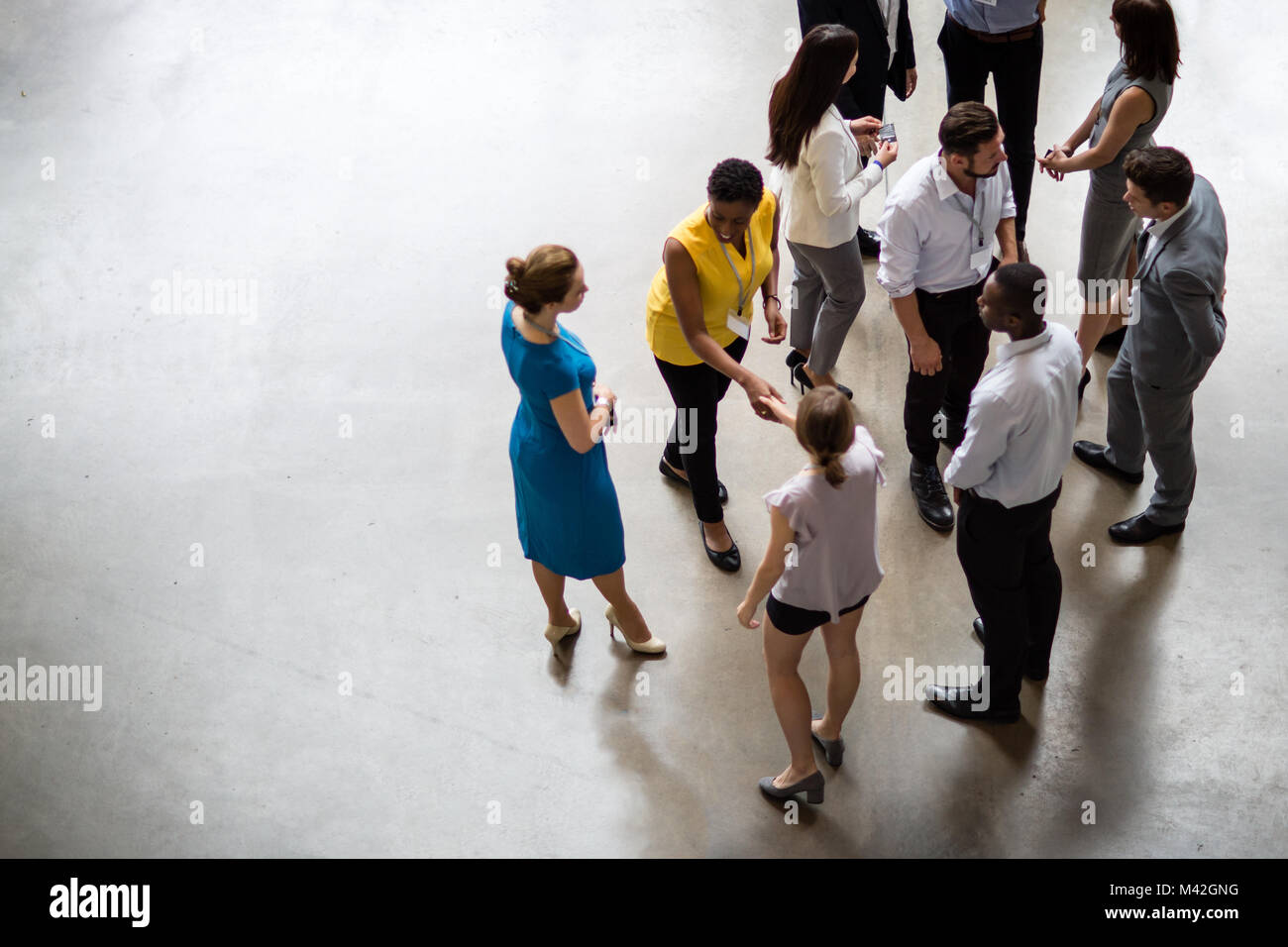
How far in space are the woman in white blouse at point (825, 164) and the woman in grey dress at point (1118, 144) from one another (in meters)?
0.85

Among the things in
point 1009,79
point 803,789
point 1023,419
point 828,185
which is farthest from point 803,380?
point 803,789

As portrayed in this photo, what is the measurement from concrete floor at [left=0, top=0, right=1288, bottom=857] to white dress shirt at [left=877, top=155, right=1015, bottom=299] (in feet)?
3.35

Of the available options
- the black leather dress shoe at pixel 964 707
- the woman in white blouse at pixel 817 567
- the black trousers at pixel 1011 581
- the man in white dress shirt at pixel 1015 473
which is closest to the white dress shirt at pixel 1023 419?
the man in white dress shirt at pixel 1015 473

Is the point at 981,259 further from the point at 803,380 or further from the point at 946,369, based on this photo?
the point at 803,380

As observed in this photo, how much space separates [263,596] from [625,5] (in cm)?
460

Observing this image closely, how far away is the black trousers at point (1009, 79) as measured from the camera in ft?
16.0

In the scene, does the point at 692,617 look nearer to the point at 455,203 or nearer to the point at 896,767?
the point at 896,767

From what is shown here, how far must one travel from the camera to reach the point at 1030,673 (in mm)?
3854

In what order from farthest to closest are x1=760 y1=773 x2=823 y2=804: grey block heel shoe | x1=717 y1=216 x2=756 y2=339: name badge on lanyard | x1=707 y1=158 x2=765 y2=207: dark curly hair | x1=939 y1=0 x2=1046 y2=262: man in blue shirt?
1. x1=939 y1=0 x2=1046 y2=262: man in blue shirt
2. x1=717 y1=216 x2=756 y2=339: name badge on lanyard
3. x1=760 y1=773 x2=823 y2=804: grey block heel shoe
4. x1=707 y1=158 x2=765 y2=207: dark curly hair

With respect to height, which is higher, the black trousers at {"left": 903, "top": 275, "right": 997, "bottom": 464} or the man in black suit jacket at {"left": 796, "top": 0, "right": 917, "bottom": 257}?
the man in black suit jacket at {"left": 796, "top": 0, "right": 917, "bottom": 257}

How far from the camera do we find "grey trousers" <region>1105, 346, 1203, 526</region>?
3.94 meters

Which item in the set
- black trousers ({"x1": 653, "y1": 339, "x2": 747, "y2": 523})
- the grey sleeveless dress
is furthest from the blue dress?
the grey sleeveless dress

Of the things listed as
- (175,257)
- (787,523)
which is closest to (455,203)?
(175,257)

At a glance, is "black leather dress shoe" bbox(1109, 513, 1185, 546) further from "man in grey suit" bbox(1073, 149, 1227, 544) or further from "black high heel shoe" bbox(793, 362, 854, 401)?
"black high heel shoe" bbox(793, 362, 854, 401)
